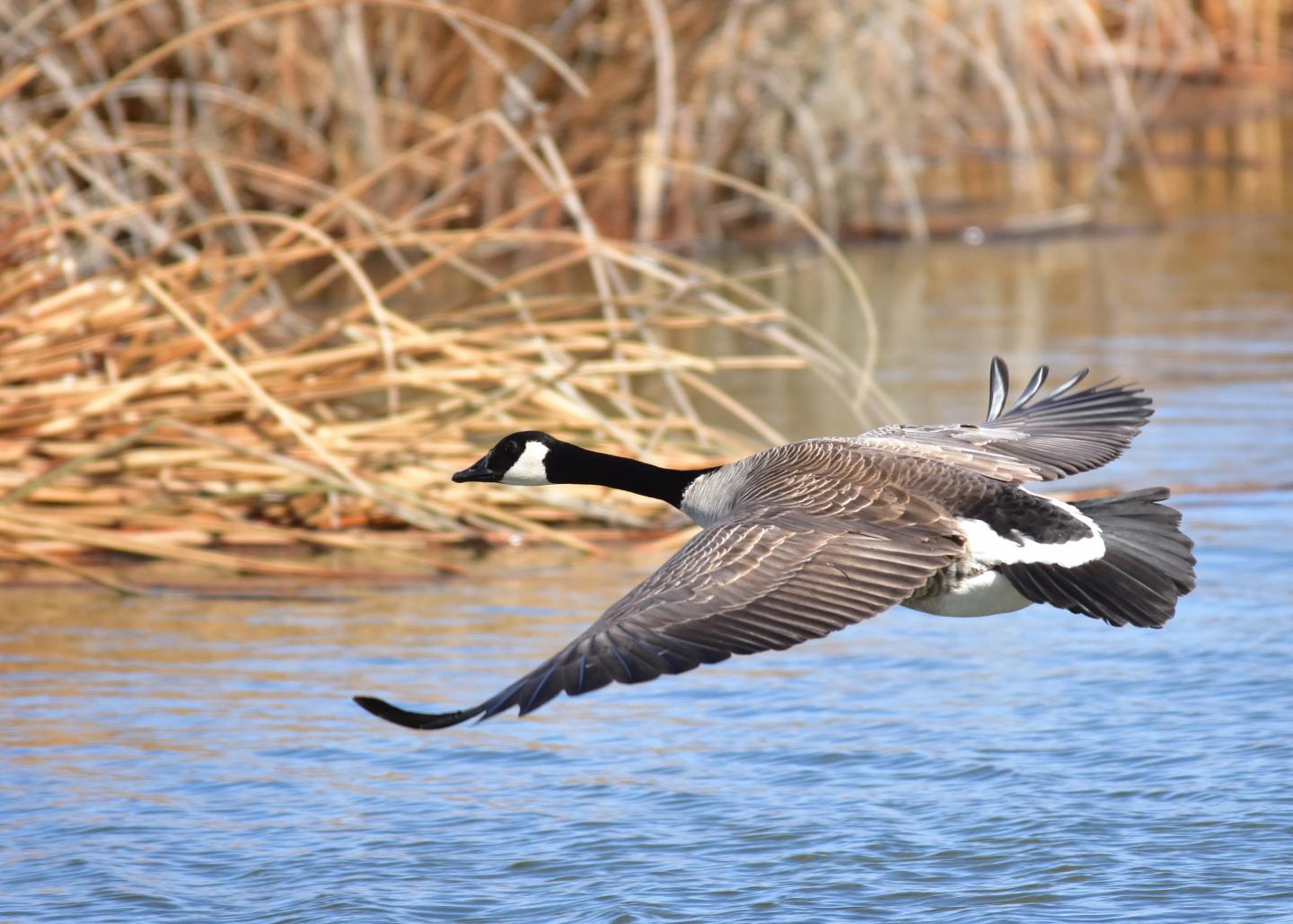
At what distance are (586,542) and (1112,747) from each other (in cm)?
233

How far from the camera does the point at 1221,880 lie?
12.5 feet

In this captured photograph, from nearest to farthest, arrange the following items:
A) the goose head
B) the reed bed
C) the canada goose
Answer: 1. the canada goose
2. the goose head
3. the reed bed

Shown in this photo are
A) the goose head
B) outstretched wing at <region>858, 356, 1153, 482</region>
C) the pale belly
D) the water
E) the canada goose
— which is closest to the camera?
the canada goose

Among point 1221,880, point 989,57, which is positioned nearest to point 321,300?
point 989,57

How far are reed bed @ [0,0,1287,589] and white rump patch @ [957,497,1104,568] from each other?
2.19 meters

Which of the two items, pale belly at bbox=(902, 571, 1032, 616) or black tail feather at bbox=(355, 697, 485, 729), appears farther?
pale belly at bbox=(902, 571, 1032, 616)

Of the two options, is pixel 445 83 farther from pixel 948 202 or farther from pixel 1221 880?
pixel 1221 880

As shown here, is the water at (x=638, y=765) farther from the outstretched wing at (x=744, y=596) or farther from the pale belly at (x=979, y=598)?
the outstretched wing at (x=744, y=596)

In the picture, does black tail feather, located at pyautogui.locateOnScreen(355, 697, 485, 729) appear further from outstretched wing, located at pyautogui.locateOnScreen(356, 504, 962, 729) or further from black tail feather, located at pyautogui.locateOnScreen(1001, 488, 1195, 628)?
black tail feather, located at pyautogui.locateOnScreen(1001, 488, 1195, 628)

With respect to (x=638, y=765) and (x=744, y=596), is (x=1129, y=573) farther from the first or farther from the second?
(x=638, y=765)

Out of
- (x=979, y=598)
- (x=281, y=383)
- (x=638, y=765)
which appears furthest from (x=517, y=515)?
(x=979, y=598)

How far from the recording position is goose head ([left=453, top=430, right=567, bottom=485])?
16.3 feet

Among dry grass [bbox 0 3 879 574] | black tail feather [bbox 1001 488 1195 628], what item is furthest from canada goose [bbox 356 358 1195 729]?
dry grass [bbox 0 3 879 574]

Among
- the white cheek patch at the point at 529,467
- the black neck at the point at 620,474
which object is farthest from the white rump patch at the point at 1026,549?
the white cheek patch at the point at 529,467
